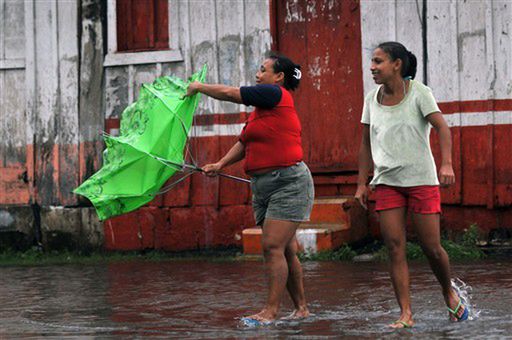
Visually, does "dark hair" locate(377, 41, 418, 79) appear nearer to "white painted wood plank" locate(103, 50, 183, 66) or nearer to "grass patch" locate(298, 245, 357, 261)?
"grass patch" locate(298, 245, 357, 261)

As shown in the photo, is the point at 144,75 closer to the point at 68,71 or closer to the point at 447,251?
the point at 68,71

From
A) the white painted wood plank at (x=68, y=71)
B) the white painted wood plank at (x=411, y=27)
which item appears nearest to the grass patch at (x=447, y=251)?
the white painted wood plank at (x=411, y=27)

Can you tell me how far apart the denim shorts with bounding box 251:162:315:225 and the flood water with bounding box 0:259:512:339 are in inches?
29.5

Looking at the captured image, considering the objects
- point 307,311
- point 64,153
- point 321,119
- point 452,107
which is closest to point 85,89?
point 64,153

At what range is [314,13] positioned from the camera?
14.0 m

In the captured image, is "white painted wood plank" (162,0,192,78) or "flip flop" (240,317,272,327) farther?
"white painted wood plank" (162,0,192,78)

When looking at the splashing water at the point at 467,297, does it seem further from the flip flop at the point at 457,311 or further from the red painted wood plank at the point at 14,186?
the red painted wood plank at the point at 14,186

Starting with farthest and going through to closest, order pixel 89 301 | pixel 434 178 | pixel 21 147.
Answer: pixel 21 147 < pixel 89 301 < pixel 434 178

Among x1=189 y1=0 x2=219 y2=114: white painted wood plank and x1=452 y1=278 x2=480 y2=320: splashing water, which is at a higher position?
x1=189 y1=0 x2=219 y2=114: white painted wood plank

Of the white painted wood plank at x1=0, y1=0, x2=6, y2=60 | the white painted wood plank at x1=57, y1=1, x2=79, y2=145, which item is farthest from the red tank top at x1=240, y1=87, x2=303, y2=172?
the white painted wood plank at x1=0, y1=0, x2=6, y2=60

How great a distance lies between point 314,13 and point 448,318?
22.7ft

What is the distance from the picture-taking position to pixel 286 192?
787cm

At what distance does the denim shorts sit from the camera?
7859 mm

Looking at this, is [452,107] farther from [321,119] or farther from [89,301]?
[89,301]
